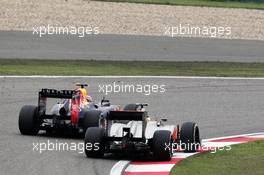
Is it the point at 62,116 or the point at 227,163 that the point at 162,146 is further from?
the point at 62,116

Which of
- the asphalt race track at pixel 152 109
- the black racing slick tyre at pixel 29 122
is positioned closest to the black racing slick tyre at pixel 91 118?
the asphalt race track at pixel 152 109

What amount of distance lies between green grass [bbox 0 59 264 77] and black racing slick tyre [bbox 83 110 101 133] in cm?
912

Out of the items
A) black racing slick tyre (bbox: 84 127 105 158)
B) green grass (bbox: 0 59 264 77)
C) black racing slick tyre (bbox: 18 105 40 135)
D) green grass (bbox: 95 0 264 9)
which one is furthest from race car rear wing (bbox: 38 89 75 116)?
green grass (bbox: 95 0 264 9)

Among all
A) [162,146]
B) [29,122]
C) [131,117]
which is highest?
[131,117]

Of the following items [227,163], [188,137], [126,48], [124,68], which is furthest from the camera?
[126,48]

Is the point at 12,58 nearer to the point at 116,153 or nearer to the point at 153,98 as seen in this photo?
the point at 153,98

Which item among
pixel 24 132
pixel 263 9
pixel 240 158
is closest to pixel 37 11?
pixel 263 9

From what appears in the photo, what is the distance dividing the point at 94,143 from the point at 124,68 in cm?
1341

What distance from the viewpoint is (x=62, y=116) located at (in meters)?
15.4

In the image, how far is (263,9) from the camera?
1576 inches

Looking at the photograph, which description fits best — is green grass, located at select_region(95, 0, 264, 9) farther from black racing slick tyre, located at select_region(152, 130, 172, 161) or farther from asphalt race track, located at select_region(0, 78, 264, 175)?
black racing slick tyre, located at select_region(152, 130, 172, 161)

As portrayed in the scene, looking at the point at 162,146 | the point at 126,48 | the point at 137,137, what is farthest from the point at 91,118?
the point at 126,48

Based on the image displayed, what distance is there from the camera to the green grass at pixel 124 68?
82.5 ft

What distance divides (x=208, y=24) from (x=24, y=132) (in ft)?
69.9
